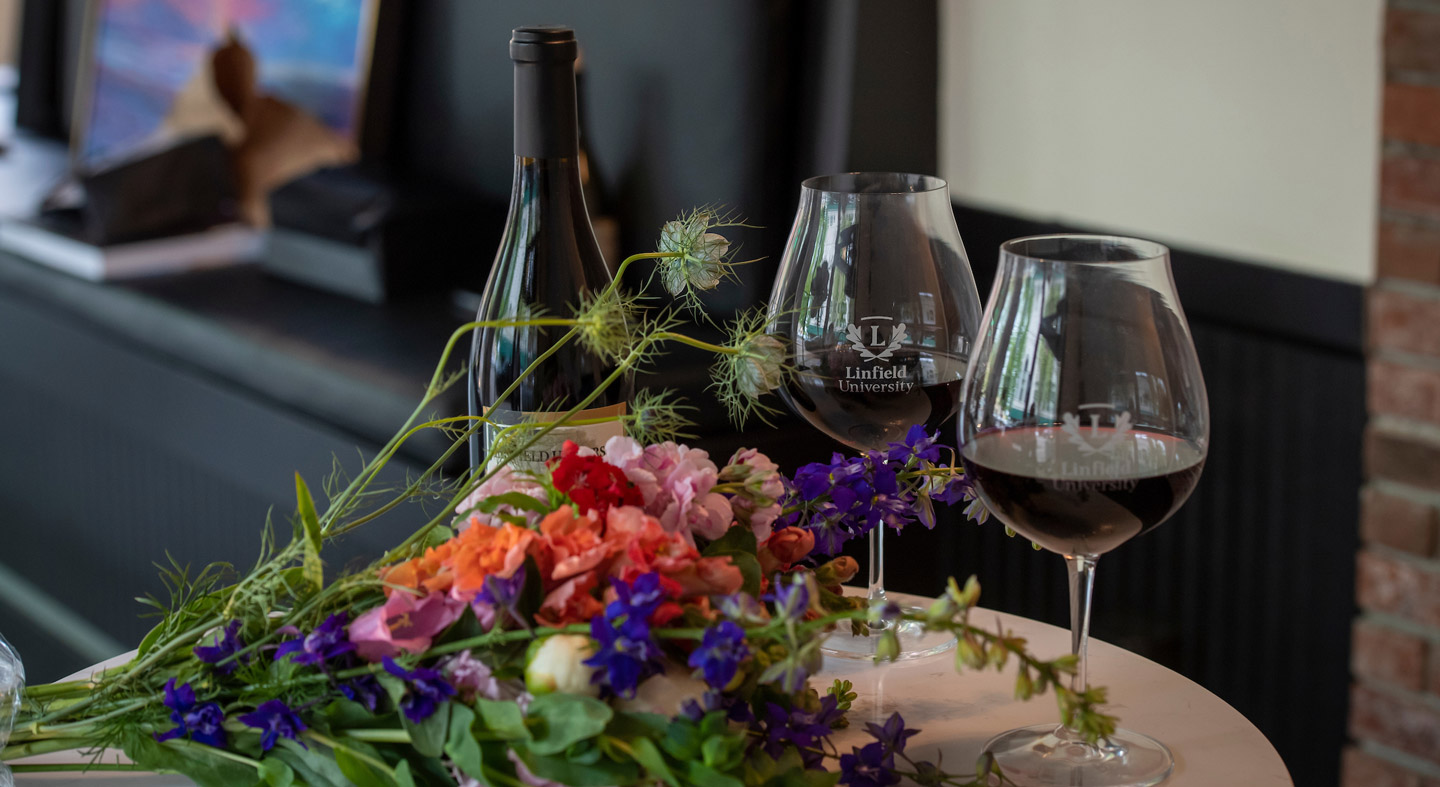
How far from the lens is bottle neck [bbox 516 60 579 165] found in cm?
79

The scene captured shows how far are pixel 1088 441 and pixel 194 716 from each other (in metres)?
0.41

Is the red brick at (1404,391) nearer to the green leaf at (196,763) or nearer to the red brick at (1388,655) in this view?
the red brick at (1388,655)

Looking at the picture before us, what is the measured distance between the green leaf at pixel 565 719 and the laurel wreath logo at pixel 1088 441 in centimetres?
24

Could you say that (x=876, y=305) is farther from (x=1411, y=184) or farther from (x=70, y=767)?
(x=1411, y=184)

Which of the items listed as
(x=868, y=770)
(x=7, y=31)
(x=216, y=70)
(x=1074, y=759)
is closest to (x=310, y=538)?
(x=868, y=770)

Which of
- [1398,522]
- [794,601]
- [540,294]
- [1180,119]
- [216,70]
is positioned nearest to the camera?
[794,601]

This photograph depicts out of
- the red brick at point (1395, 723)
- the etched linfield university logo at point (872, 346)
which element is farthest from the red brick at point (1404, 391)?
the etched linfield university logo at point (872, 346)

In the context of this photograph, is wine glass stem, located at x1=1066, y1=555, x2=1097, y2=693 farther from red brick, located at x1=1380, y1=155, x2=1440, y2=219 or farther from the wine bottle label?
red brick, located at x1=1380, y1=155, x2=1440, y2=219

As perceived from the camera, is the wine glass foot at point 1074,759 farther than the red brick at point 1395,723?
No

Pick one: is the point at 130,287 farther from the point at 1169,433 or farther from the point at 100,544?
the point at 1169,433

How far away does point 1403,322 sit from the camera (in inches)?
57.3

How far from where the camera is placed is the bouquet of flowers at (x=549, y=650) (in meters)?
0.52

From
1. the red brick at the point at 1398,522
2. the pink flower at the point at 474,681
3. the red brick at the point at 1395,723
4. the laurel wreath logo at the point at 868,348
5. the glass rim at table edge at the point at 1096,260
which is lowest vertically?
the red brick at the point at 1395,723

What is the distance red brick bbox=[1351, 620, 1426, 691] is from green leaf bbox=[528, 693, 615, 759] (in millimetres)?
1309
